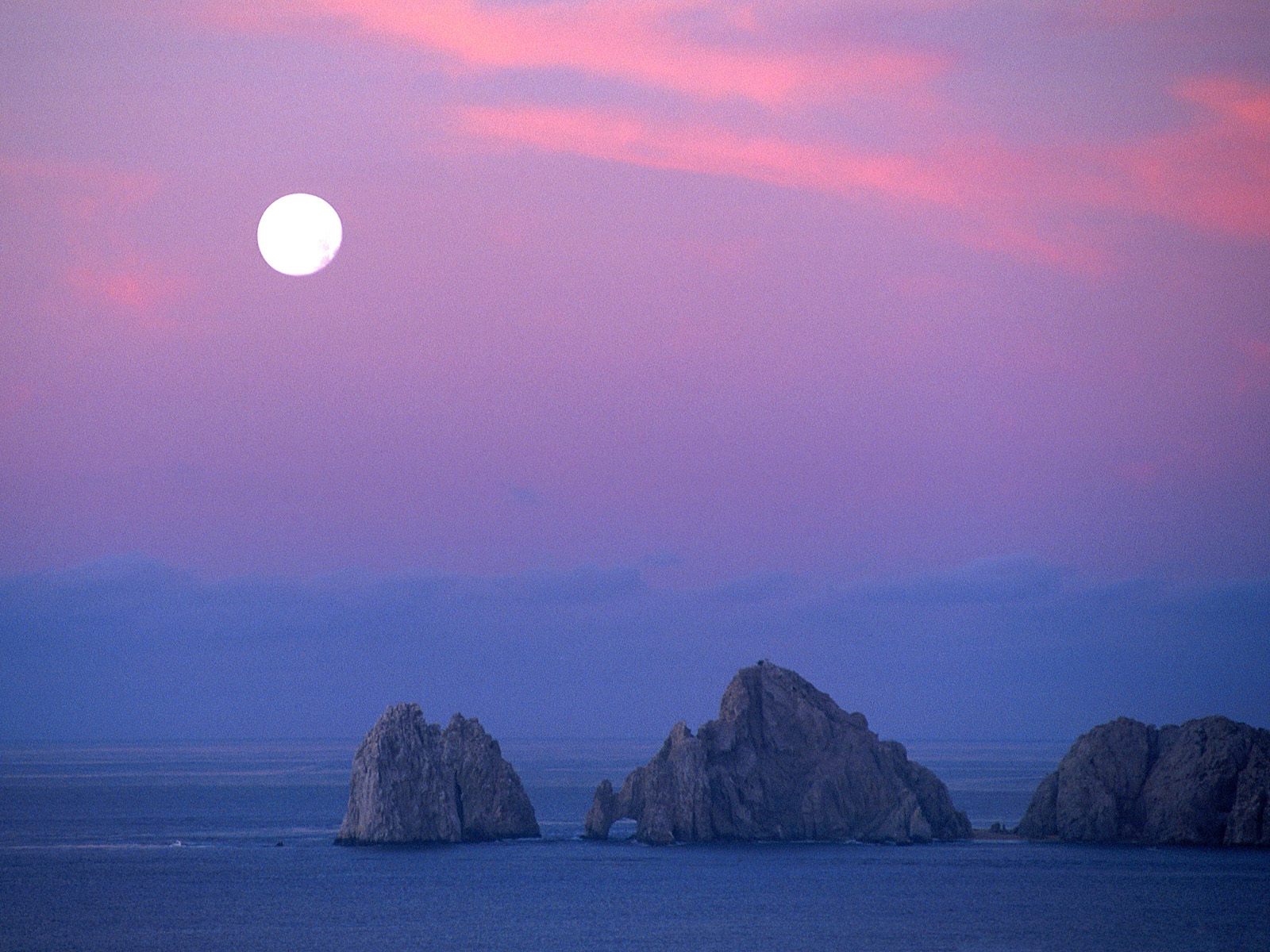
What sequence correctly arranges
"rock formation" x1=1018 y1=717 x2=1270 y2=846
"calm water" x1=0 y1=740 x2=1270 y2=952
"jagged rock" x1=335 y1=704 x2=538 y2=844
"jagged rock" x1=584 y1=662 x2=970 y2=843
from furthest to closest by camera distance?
"jagged rock" x1=584 y1=662 x2=970 y2=843 < "jagged rock" x1=335 y1=704 x2=538 y2=844 < "rock formation" x1=1018 y1=717 x2=1270 y2=846 < "calm water" x1=0 y1=740 x2=1270 y2=952

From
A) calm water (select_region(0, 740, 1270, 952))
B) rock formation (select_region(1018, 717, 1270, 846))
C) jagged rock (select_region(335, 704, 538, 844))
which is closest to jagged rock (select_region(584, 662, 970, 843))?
calm water (select_region(0, 740, 1270, 952))

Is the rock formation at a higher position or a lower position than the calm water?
higher

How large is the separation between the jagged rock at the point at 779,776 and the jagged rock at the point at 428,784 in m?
11.5

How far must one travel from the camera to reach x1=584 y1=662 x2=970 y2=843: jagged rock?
115312 millimetres

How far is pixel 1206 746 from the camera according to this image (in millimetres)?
109250

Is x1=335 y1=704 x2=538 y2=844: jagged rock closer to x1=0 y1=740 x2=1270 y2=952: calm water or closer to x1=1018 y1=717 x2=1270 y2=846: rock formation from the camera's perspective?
x1=0 y1=740 x2=1270 y2=952: calm water

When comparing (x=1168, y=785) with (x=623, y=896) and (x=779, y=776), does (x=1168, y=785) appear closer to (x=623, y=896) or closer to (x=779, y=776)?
(x=779, y=776)

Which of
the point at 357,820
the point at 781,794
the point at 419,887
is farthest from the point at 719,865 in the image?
the point at 357,820

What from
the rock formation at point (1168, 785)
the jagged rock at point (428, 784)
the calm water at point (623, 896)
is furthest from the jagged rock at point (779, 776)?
the rock formation at point (1168, 785)

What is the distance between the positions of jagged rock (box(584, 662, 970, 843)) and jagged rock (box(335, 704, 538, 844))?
454 inches

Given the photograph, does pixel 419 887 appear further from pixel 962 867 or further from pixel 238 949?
pixel 962 867

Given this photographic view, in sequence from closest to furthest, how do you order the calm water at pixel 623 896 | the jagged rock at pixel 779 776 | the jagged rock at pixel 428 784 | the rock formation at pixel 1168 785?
1. the calm water at pixel 623 896
2. the rock formation at pixel 1168 785
3. the jagged rock at pixel 428 784
4. the jagged rock at pixel 779 776

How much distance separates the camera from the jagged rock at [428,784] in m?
112

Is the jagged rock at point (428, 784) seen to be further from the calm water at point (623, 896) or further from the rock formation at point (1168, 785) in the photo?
the rock formation at point (1168, 785)
